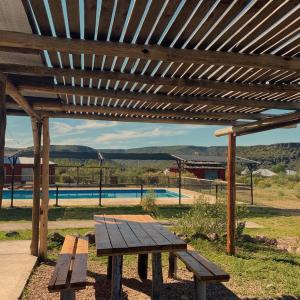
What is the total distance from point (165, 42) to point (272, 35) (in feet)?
2.97

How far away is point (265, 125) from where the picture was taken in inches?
268

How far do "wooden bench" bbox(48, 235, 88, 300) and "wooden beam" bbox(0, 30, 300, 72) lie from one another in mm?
2273

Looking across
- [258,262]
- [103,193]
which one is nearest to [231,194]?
[258,262]

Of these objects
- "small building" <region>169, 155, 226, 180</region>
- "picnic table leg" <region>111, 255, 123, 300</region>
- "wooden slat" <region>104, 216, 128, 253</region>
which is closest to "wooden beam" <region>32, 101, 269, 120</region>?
"wooden slat" <region>104, 216, 128, 253</region>

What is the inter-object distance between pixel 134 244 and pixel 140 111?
119 inches

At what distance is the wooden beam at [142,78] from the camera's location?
4004 millimetres

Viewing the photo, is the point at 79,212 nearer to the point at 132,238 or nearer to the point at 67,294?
the point at 132,238

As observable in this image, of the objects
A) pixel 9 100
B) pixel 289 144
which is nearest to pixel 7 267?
pixel 9 100

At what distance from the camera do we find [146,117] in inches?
284

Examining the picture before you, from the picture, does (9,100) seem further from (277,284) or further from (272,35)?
(277,284)

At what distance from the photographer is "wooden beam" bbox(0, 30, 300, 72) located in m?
2.87

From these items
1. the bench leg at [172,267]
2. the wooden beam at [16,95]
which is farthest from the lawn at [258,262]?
the wooden beam at [16,95]

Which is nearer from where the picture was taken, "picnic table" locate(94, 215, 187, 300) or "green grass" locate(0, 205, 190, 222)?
"picnic table" locate(94, 215, 187, 300)

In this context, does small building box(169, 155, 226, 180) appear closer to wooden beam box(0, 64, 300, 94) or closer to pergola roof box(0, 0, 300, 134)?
wooden beam box(0, 64, 300, 94)
